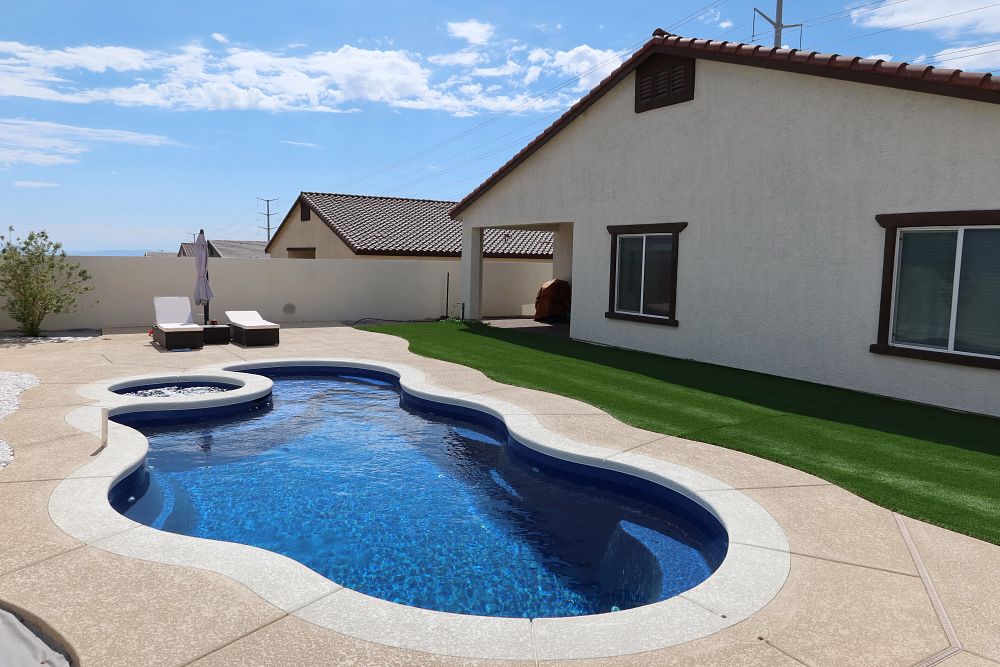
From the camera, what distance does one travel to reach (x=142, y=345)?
15672 mm

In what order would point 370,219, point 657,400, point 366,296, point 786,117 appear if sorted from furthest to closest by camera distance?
1. point 370,219
2. point 366,296
3. point 786,117
4. point 657,400

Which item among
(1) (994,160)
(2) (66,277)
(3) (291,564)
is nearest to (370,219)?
(2) (66,277)

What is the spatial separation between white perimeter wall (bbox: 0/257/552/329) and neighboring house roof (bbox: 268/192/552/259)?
2.81 metres

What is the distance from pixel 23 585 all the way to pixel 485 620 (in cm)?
302

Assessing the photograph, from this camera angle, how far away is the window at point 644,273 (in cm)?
1418

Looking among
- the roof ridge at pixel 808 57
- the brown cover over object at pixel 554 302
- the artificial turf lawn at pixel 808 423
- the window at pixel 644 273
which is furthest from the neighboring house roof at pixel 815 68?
the brown cover over object at pixel 554 302

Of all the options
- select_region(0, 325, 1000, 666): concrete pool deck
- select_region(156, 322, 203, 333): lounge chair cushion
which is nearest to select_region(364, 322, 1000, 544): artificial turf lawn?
select_region(0, 325, 1000, 666): concrete pool deck

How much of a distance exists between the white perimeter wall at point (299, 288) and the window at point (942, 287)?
15.9 m

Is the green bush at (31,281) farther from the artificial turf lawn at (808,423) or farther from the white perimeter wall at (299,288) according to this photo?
the artificial turf lawn at (808,423)

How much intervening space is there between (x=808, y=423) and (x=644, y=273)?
266 inches

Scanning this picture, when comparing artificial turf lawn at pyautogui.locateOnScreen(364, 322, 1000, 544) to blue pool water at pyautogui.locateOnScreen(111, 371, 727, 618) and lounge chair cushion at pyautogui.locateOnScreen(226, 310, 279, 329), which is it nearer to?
blue pool water at pyautogui.locateOnScreen(111, 371, 727, 618)

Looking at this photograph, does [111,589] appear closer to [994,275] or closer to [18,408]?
[18,408]

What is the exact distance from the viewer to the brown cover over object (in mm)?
22141

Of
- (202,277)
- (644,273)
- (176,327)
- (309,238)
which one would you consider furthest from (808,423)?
(309,238)
